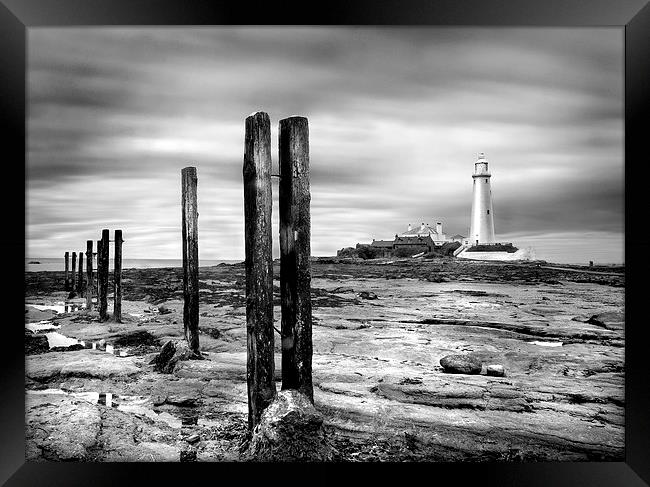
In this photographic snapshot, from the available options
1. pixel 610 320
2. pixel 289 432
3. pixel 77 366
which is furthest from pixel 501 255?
pixel 77 366

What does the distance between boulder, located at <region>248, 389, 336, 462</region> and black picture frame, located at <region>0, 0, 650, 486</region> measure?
24cm

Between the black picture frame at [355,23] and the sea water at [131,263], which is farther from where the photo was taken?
the sea water at [131,263]

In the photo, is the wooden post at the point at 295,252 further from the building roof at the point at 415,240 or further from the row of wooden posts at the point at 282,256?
the building roof at the point at 415,240

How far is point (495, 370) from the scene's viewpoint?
405 cm

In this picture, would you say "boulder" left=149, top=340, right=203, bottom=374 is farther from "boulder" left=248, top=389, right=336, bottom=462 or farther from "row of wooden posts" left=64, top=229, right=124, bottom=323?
"boulder" left=248, top=389, right=336, bottom=462

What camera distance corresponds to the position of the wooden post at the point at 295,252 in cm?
327

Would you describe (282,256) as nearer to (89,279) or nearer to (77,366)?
(77,366)

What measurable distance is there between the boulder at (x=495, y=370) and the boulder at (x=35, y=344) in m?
3.64

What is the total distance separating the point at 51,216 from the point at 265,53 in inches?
85.3

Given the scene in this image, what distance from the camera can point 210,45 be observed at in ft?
13.6

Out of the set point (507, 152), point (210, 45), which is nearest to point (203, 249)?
point (210, 45)

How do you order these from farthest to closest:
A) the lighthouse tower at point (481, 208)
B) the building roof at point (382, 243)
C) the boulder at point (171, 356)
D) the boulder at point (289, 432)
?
the boulder at point (171, 356) → the building roof at point (382, 243) → the lighthouse tower at point (481, 208) → the boulder at point (289, 432)

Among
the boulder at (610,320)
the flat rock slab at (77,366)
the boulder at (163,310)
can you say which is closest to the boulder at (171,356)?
the flat rock slab at (77,366)

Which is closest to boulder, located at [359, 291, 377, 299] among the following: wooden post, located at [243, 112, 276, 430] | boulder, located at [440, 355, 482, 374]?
boulder, located at [440, 355, 482, 374]
